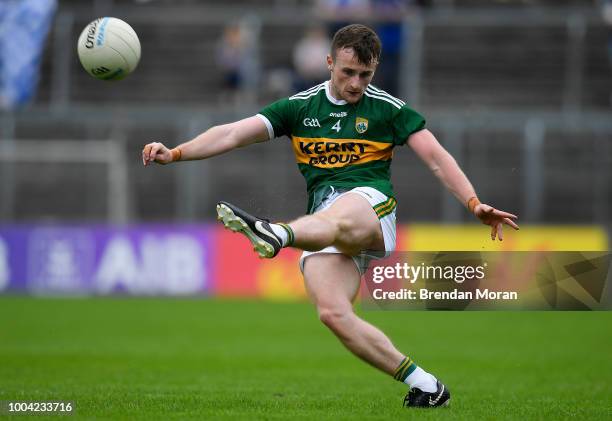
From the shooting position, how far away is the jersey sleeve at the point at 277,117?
25.6 feet

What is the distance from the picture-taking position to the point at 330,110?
7738 mm

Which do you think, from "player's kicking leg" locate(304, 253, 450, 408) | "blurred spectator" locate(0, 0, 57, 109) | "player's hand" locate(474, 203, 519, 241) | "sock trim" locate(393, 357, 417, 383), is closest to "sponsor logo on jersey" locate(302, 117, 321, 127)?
"player's kicking leg" locate(304, 253, 450, 408)

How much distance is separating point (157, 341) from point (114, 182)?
6.81 metres

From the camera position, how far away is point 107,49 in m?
7.96

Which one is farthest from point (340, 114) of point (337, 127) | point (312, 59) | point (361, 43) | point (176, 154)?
point (312, 59)

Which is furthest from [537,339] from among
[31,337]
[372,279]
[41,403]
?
[41,403]

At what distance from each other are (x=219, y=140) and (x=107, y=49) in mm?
1103

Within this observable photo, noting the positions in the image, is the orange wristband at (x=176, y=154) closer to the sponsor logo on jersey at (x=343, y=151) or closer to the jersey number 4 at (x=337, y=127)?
the sponsor logo on jersey at (x=343, y=151)

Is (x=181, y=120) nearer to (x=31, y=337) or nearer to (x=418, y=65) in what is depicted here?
(x=418, y=65)

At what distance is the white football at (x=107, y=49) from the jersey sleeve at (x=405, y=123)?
6.54ft

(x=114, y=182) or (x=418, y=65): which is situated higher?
(x=418, y=65)

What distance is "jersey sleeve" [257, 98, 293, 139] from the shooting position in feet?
25.6

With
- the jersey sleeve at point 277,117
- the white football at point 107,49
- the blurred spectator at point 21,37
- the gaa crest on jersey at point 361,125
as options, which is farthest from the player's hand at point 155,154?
the blurred spectator at point 21,37

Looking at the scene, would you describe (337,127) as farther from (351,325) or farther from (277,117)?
(351,325)
